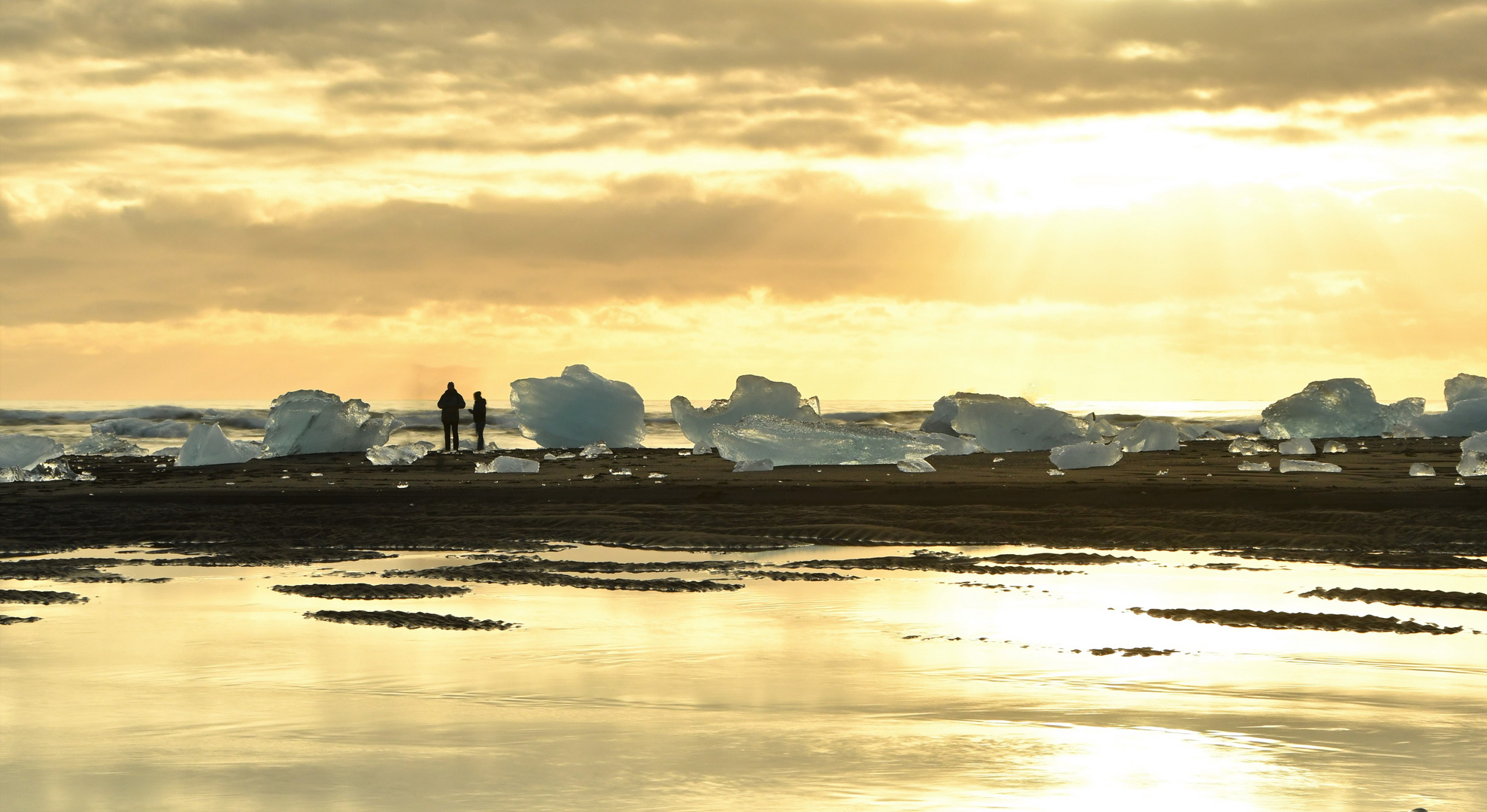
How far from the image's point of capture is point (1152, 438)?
1070 inches

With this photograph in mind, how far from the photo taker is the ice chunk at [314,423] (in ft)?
94.6

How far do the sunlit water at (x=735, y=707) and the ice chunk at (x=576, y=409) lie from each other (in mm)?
22694

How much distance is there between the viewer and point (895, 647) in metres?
6.63

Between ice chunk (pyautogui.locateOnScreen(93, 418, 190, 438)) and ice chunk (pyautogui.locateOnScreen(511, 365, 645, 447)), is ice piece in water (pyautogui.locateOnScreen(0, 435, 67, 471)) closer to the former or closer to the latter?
ice chunk (pyautogui.locateOnScreen(511, 365, 645, 447))

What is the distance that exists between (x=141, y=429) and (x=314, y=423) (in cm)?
2417

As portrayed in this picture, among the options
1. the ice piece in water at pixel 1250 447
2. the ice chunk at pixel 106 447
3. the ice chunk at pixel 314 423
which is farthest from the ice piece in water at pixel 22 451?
the ice piece in water at pixel 1250 447

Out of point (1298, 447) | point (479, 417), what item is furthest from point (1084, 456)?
point (479, 417)

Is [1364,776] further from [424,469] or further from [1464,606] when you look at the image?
[424,469]

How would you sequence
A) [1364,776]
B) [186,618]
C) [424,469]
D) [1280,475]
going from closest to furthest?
[1364,776] < [186,618] < [1280,475] < [424,469]

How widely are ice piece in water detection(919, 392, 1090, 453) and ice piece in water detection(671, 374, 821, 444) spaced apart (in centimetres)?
331

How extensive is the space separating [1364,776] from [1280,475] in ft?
48.7

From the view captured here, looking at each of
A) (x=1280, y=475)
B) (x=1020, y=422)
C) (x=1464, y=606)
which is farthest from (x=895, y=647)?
(x=1020, y=422)

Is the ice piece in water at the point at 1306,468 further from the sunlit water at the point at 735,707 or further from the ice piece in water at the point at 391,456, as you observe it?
the ice piece in water at the point at 391,456

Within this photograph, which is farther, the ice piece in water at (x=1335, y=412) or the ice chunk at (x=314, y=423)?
the ice piece in water at (x=1335, y=412)
